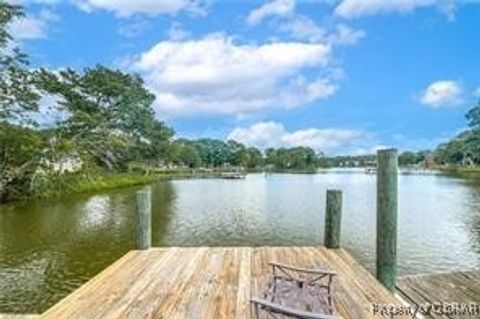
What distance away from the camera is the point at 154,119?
63.4 metres

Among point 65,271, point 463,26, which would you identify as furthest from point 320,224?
point 65,271

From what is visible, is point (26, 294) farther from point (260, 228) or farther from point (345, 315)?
point (260, 228)

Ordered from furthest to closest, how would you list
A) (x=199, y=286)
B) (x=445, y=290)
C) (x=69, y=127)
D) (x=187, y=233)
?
(x=69, y=127) → (x=187, y=233) → (x=445, y=290) → (x=199, y=286)

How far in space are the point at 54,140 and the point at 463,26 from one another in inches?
955

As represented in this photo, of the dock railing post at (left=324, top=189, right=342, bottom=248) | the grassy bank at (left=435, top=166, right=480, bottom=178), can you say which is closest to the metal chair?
the dock railing post at (left=324, top=189, right=342, bottom=248)

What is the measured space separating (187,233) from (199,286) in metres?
13.7

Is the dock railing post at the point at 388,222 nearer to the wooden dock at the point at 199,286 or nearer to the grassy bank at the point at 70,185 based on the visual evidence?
the wooden dock at the point at 199,286

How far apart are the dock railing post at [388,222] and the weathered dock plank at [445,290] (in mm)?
522

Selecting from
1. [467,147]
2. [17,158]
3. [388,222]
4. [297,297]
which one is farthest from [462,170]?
[297,297]

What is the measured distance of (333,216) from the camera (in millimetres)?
8406

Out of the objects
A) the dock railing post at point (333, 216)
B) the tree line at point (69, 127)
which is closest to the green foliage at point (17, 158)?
the tree line at point (69, 127)

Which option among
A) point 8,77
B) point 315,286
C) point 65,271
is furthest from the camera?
point 8,77

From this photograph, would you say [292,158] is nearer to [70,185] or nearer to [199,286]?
[70,185]

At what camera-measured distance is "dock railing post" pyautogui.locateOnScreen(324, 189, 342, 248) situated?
8.41 metres
